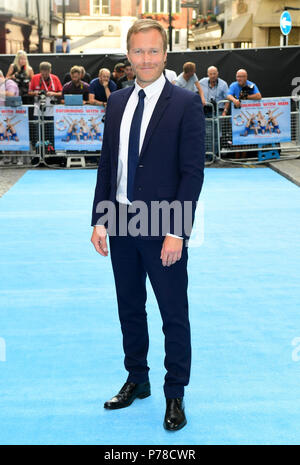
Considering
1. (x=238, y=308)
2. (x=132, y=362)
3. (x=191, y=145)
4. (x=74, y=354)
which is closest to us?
(x=191, y=145)

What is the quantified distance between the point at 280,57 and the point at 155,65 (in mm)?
16588

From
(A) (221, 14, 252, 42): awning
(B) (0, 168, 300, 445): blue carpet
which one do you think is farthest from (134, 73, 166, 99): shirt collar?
(A) (221, 14, 252, 42): awning

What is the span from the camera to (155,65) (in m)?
3.83

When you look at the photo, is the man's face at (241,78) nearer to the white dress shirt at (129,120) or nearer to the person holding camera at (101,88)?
the person holding camera at (101,88)

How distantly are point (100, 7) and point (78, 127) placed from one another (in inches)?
3140

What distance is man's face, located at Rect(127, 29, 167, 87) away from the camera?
149 inches

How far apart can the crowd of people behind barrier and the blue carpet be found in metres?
6.24

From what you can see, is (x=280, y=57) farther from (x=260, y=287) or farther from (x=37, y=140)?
(x=260, y=287)

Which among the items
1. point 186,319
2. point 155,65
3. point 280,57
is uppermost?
point 280,57

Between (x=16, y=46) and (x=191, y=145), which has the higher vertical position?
(x=16, y=46)

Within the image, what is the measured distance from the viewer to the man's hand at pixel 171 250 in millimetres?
3818

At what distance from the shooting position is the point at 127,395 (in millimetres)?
4355

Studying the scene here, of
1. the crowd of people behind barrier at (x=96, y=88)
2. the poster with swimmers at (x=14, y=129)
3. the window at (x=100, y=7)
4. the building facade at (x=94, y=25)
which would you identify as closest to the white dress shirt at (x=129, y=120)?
the poster with swimmers at (x=14, y=129)
